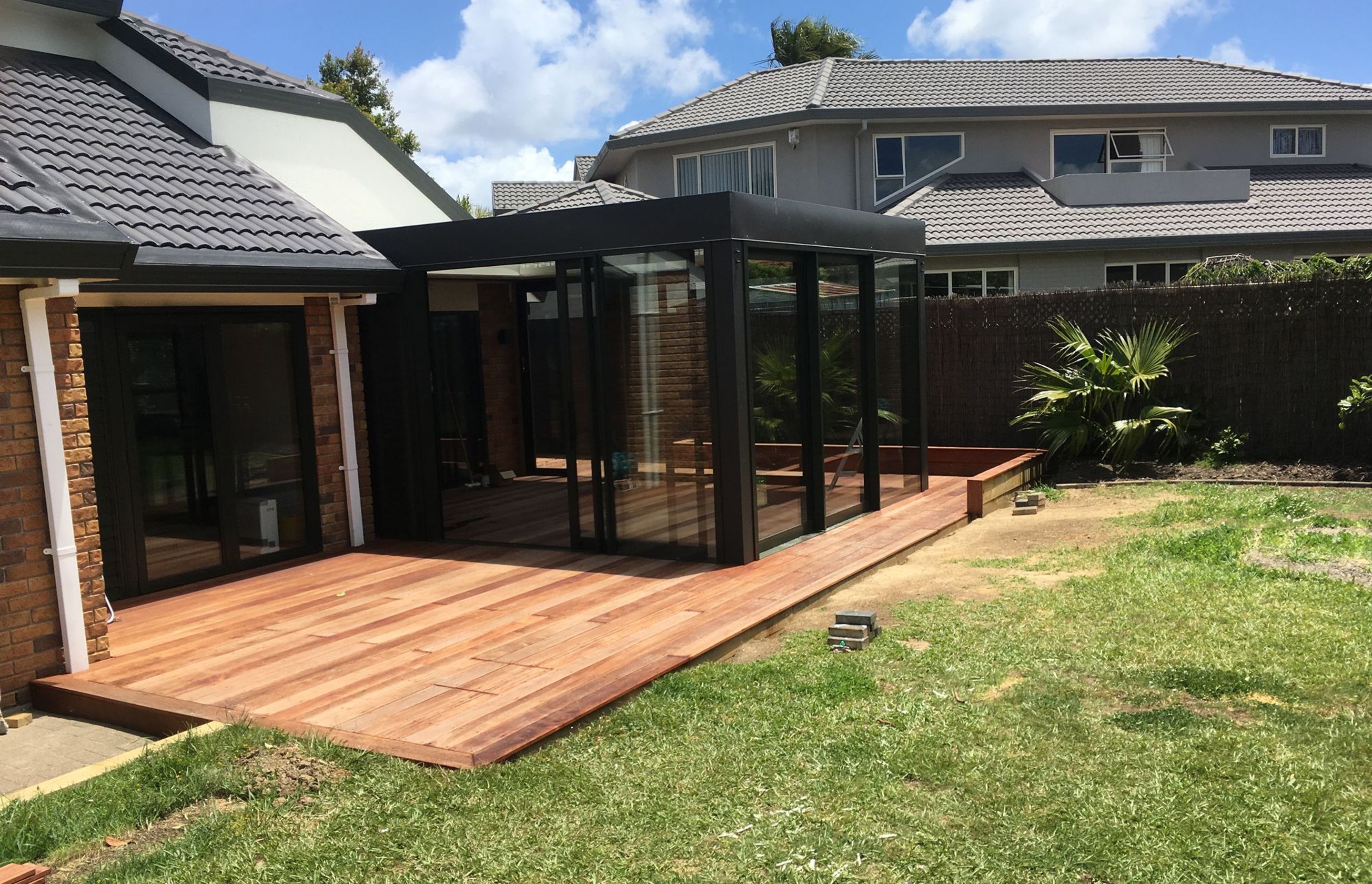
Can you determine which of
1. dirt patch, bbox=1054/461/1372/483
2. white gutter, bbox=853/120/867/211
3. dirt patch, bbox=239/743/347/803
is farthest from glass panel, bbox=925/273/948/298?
dirt patch, bbox=239/743/347/803

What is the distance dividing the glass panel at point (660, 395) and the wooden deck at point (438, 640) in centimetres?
47

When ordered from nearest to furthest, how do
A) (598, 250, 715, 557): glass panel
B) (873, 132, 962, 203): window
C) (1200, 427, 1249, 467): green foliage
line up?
(598, 250, 715, 557): glass panel, (1200, 427, 1249, 467): green foliage, (873, 132, 962, 203): window

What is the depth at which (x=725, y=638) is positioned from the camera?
648cm

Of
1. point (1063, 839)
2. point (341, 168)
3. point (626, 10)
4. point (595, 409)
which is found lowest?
point (1063, 839)

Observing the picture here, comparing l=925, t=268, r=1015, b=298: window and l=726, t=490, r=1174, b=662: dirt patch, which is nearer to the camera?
l=726, t=490, r=1174, b=662: dirt patch

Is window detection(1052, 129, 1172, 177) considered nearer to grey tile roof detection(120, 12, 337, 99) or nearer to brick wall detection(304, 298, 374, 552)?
grey tile roof detection(120, 12, 337, 99)

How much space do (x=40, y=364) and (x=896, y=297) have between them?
773cm

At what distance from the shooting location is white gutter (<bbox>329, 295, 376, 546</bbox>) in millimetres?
9883

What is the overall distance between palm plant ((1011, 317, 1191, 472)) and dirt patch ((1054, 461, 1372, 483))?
18 cm

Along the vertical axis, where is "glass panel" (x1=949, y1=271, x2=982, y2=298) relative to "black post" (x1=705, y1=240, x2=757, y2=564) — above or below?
above

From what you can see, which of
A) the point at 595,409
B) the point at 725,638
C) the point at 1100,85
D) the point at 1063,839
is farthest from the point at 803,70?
the point at 1063,839

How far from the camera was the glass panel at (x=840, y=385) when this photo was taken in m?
9.83

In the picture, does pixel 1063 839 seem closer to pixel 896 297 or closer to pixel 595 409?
pixel 595 409

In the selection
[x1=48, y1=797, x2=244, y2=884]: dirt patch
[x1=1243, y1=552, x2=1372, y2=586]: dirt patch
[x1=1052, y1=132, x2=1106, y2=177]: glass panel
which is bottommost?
[x1=48, y1=797, x2=244, y2=884]: dirt patch
